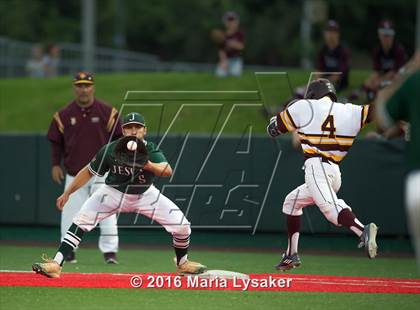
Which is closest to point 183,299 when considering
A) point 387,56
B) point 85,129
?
point 85,129

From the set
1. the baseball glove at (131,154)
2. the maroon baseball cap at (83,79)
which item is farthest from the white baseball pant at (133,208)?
the maroon baseball cap at (83,79)

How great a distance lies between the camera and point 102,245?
14328 mm

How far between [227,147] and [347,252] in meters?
2.41

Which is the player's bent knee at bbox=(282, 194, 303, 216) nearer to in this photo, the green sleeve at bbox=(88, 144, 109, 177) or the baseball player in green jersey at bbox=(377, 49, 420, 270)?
the green sleeve at bbox=(88, 144, 109, 177)

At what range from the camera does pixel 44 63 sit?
32.7 metres

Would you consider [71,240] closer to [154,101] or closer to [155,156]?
[155,156]

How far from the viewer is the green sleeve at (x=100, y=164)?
39.6 feet

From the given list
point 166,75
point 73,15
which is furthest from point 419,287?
point 73,15

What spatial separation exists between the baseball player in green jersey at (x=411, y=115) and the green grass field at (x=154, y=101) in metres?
12.8

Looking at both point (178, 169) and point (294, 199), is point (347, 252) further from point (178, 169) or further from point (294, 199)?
point (294, 199)

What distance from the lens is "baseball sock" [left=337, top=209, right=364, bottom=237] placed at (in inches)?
465

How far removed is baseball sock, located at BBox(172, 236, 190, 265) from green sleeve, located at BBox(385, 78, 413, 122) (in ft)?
14.2

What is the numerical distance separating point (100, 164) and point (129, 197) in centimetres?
50

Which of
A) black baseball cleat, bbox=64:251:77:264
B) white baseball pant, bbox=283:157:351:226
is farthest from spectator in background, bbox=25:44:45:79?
white baseball pant, bbox=283:157:351:226
